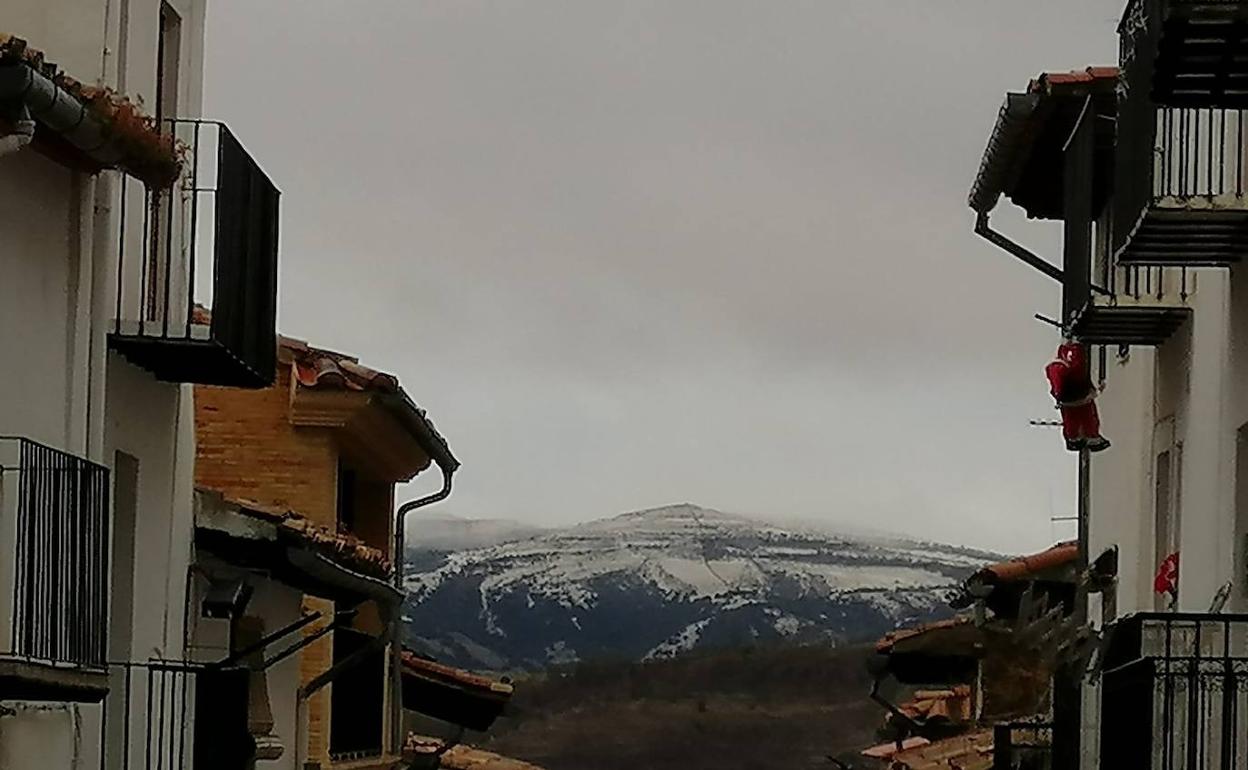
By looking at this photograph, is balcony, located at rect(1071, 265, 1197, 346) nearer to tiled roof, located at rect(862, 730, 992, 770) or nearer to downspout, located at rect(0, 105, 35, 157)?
downspout, located at rect(0, 105, 35, 157)

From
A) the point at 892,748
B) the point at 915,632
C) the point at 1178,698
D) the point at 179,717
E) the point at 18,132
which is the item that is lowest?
the point at 892,748

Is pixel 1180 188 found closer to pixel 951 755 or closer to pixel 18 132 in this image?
pixel 18 132

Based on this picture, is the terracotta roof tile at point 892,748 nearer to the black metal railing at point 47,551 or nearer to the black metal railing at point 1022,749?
the black metal railing at point 1022,749

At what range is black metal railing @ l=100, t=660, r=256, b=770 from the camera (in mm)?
17500

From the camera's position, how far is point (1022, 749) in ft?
85.8

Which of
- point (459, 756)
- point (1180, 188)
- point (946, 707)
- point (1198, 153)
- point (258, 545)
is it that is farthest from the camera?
point (946, 707)

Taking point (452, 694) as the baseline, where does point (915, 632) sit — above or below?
above

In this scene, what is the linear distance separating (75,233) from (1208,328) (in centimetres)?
693

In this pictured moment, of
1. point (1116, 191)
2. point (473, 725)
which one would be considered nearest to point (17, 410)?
point (1116, 191)

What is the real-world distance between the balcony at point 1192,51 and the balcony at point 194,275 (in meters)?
5.63

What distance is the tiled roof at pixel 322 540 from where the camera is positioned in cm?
2034

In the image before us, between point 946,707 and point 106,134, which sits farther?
point 946,707

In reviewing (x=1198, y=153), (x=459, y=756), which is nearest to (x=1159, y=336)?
(x=1198, y=153)

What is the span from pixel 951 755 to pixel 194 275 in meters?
16.8
